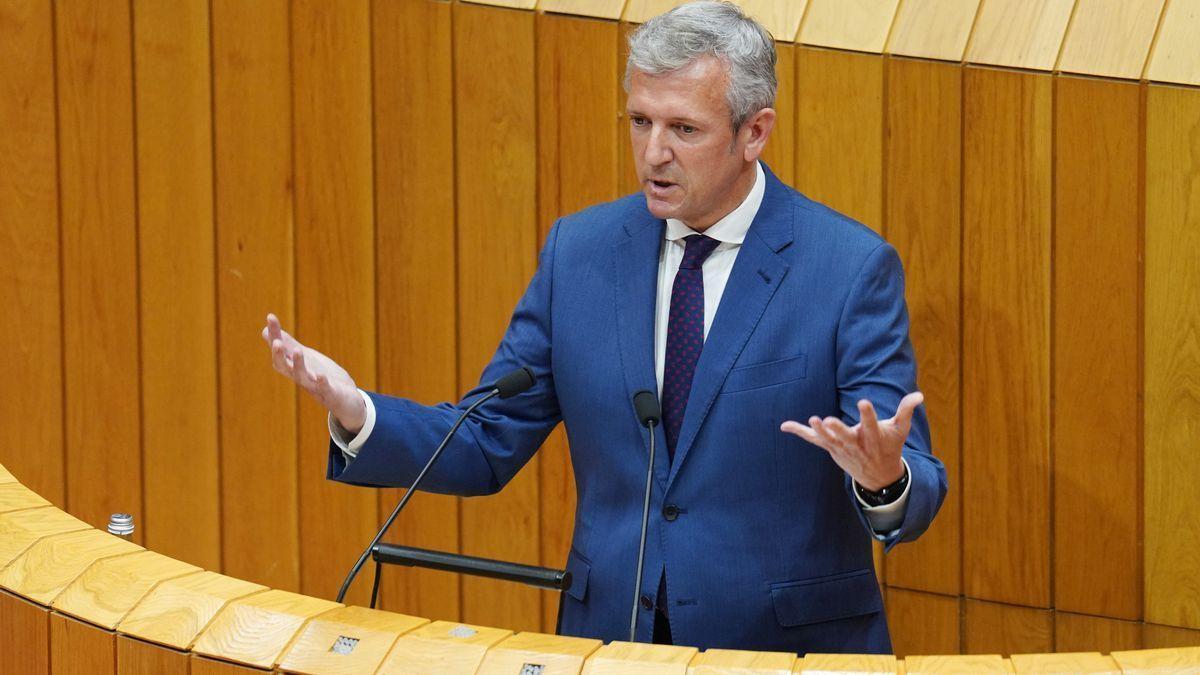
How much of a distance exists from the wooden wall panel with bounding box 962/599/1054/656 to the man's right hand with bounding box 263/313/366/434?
1191 millimetres

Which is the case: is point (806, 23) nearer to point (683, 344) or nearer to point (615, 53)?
point (615, 53)

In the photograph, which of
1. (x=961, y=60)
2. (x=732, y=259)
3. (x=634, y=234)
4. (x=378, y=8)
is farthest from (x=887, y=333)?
(x=378, y=8)

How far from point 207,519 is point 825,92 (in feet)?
4.75

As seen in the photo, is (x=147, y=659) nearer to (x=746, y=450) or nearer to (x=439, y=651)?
(x=439, y=651)

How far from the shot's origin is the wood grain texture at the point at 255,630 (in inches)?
60.1

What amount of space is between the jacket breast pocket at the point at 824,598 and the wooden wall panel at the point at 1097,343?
23.5 inches

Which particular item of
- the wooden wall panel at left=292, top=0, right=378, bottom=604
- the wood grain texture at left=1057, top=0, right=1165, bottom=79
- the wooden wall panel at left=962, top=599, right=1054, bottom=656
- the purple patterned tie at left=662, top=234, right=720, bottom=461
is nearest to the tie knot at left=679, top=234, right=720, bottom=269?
the purple patterned tie at left=662, top=234, right=720, bottom=461

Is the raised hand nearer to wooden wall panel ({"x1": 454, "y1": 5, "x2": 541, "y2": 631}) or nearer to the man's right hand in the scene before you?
the man's right hand

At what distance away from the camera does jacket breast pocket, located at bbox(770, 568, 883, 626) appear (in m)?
2.06

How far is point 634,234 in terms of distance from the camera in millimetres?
2242

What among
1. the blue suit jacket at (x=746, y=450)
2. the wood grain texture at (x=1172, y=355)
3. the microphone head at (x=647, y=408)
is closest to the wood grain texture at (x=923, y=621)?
the wood grain texture at (x=1172, y=355)

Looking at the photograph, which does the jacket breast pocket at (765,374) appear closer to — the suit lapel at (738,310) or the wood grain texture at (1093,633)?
the suit lapel at (738,310)

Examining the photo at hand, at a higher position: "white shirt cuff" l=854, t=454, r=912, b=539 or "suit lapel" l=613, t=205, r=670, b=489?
"suit lapel" l=613, t=205, r=670, b=489

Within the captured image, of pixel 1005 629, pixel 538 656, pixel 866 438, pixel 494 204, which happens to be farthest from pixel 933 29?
pixel 538 656
